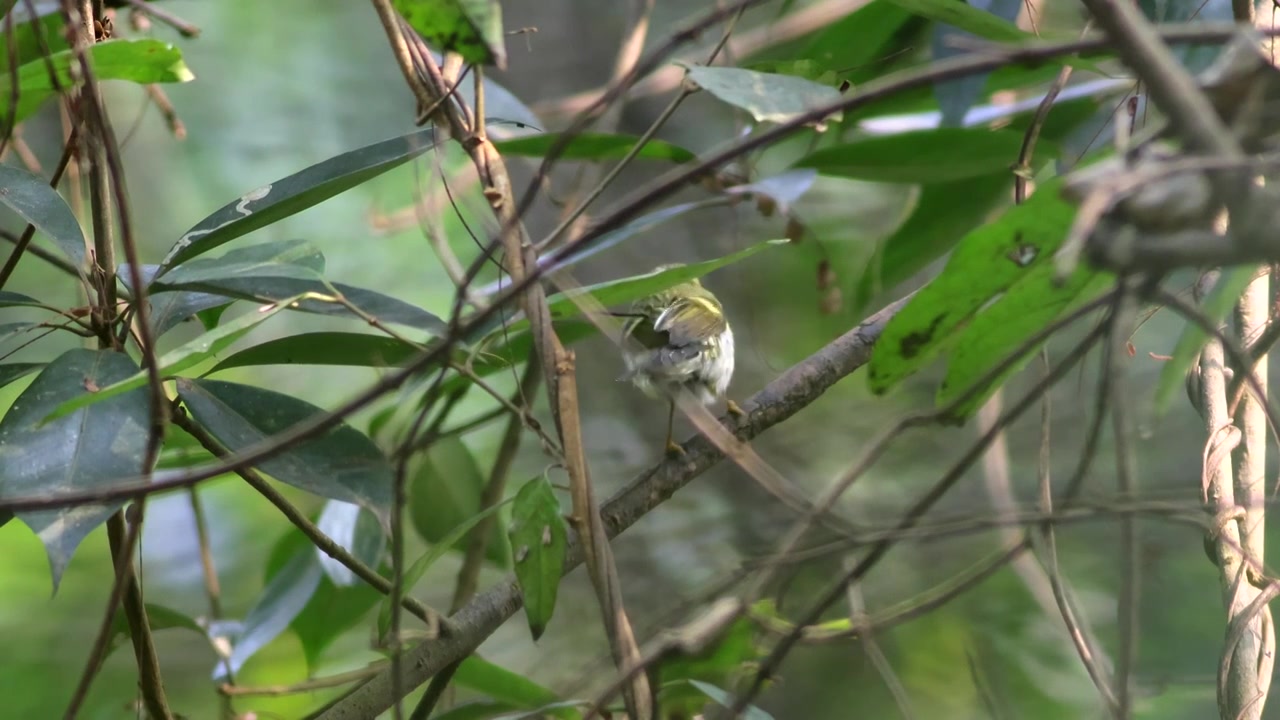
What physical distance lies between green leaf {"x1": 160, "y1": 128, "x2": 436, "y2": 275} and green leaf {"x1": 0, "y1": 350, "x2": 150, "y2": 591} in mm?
165

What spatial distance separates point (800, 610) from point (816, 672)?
48cm

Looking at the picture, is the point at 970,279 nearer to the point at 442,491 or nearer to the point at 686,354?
the point at 686,354

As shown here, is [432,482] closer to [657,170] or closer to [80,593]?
[657,170]

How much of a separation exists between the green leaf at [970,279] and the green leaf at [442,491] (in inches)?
36.7

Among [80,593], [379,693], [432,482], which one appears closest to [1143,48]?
[379,693]

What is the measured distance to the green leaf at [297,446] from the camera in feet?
3.23

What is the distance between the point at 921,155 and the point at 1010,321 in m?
0.53

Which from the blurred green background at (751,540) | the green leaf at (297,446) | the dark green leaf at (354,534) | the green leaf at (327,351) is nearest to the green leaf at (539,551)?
the green leaf at (297,446)

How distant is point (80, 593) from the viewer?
2.50 metres

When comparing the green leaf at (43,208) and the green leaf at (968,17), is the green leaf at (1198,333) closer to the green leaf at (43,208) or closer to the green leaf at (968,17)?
the green leaf at (968,17)

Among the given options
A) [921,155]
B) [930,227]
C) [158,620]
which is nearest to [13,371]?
[158,620]

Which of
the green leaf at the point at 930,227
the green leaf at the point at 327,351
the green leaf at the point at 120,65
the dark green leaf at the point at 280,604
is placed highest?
the green leaf at the point at 930,227

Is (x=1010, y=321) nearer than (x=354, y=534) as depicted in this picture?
Yes

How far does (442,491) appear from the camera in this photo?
5.54 feet
